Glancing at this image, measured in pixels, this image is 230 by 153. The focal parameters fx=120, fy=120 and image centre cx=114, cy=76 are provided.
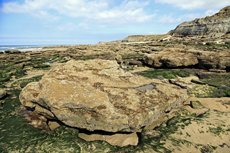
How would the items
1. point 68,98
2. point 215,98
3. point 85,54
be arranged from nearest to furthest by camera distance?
point 68,98, point 215,98, point 85,54

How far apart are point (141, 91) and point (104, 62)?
143 inches

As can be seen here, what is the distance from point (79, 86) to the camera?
4949 mm

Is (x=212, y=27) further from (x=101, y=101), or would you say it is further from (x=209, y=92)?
(x=101, y=101)

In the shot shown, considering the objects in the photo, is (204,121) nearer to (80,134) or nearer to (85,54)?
(80,134)

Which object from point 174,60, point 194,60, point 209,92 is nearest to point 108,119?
point 209,92

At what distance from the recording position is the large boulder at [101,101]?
394cm

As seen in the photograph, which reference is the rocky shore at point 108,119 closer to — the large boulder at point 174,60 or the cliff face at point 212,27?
the large boulder at point 174,60

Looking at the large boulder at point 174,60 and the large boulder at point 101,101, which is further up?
the large boulder at point 174,60

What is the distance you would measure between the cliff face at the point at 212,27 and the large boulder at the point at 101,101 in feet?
218

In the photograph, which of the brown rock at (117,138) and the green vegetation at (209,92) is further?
the green vegetation at (209,92)

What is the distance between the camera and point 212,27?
56.1 metres

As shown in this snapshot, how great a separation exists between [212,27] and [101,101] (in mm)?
73283

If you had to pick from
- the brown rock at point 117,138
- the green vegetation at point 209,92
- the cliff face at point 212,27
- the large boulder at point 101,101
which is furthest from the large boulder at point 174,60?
the cliff face at point 212,27

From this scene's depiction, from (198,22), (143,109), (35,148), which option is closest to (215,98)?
(143,109)
